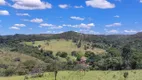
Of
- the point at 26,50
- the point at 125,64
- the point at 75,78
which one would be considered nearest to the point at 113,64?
the point at 125,64

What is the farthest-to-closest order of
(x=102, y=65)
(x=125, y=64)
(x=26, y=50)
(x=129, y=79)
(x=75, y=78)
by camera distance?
(x=26, y=50) < (x=102, y=65) < (x=125, y=64) < (x=75, y=78) < (x=129, y=79)

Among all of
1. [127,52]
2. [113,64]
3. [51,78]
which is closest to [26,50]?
[127,52]

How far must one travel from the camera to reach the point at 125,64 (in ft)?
195

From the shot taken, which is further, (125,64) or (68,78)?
(125,64)

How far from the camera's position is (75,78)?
39000 millimetres

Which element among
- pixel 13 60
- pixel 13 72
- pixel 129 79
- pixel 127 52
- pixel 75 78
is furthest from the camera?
pixel 13 60

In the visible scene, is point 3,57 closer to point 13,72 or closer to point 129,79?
point 13,72

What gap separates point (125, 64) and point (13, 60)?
92.2m

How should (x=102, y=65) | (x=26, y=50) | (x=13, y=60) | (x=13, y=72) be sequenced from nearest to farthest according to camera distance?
(x=102, y=65), (x=13, y=72), (x=13, y=60), (x=26, y=50)

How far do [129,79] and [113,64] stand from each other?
87.7ft

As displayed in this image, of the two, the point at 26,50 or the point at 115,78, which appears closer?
the point at 115,78

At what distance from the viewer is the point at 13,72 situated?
6975cm

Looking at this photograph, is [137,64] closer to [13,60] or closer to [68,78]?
[68,78]

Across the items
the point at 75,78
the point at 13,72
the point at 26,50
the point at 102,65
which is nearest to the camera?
the point at 75,78
